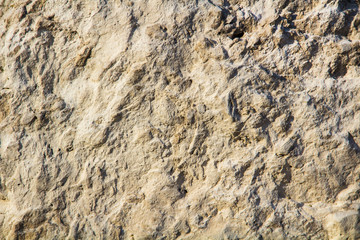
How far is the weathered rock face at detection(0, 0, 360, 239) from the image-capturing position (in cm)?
249

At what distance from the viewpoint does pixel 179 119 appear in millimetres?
2596

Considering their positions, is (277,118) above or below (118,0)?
Answer: below

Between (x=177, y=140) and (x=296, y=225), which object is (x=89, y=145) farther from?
(x=296, y=225)

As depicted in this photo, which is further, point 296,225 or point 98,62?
point 98,62

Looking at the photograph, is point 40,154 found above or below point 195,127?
above

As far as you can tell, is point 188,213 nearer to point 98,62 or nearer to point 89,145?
point 89,145

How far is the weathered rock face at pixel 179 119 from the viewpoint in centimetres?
249

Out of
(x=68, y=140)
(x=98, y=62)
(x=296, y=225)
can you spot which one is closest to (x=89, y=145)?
(x=68, y=140)

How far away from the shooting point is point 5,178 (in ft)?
8.80

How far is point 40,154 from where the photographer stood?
2.66 metres

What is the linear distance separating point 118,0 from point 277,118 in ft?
4.57

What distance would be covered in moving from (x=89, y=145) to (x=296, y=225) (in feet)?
4.92

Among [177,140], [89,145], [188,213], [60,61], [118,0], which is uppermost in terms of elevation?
[118,0]

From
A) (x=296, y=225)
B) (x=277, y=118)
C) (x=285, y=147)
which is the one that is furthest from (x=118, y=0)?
(x=296, y=225)
